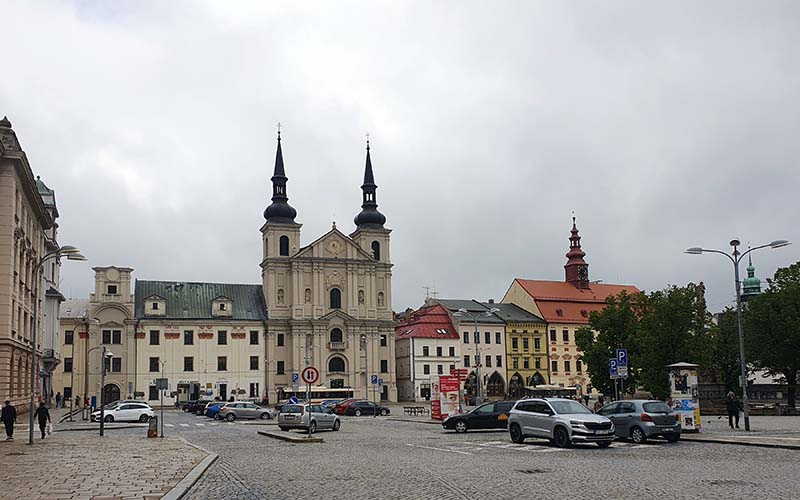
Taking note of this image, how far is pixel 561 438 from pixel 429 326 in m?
77.4

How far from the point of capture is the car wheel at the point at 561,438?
90.2 feet

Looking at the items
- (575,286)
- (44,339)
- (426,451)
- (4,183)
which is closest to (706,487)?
(426,451)

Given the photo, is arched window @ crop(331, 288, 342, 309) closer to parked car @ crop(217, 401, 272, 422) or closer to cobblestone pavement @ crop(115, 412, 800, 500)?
parked car @ crop(217, 401, 272, 422)

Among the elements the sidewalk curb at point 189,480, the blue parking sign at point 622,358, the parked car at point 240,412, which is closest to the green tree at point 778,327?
the blue parking sign at point 622,358

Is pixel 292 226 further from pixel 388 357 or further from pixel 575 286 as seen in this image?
pixel 575 286

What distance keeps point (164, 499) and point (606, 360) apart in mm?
57234

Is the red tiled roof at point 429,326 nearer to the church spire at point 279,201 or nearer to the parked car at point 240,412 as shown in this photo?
the church spire at point 279,201

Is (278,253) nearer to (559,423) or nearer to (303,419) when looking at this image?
(303,419)

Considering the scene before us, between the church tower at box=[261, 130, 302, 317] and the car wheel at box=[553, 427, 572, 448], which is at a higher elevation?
the church tower at box=[261, 130, 302, 317]

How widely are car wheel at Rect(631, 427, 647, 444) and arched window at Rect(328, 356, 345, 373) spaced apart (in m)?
72.4

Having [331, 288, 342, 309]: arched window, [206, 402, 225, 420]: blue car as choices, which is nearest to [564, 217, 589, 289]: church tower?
[331, 288, 342, 309]: arched window

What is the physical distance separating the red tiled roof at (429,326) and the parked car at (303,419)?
6205 centimetres

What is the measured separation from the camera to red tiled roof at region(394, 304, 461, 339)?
104 m

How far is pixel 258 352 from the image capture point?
99.8 metres
